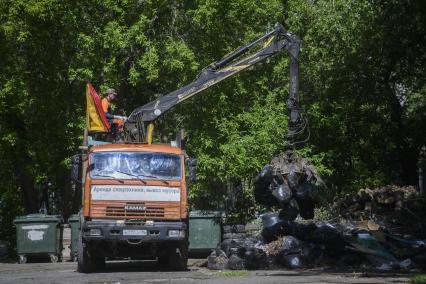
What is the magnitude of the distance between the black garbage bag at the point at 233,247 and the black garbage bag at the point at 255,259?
0.33 metres

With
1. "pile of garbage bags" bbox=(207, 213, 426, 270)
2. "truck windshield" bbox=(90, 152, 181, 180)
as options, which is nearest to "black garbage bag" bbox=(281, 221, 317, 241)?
"pile of garbage bags" bbox=(207, 213, 426, 270)

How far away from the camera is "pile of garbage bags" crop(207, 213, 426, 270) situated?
14.6 metres

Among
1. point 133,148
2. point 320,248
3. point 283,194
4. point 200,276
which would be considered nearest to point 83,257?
point 133,148

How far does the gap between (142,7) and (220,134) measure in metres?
5.21

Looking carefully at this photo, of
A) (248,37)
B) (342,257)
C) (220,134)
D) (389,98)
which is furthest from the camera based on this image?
(389,98)

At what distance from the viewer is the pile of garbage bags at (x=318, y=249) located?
14570 millimetres

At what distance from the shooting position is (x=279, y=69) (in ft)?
79.8

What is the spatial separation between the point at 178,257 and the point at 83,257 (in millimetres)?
1997

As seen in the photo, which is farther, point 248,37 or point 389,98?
point 389,98

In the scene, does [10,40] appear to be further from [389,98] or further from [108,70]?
[389,98]

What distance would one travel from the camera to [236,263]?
15.0 metres

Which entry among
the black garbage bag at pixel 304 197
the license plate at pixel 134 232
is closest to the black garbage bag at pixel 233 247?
the license plate at pixel 134 232

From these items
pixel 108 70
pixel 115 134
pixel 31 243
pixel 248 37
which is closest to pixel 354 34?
pixel 248 37

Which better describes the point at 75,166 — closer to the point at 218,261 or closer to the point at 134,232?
the point at 134,232
